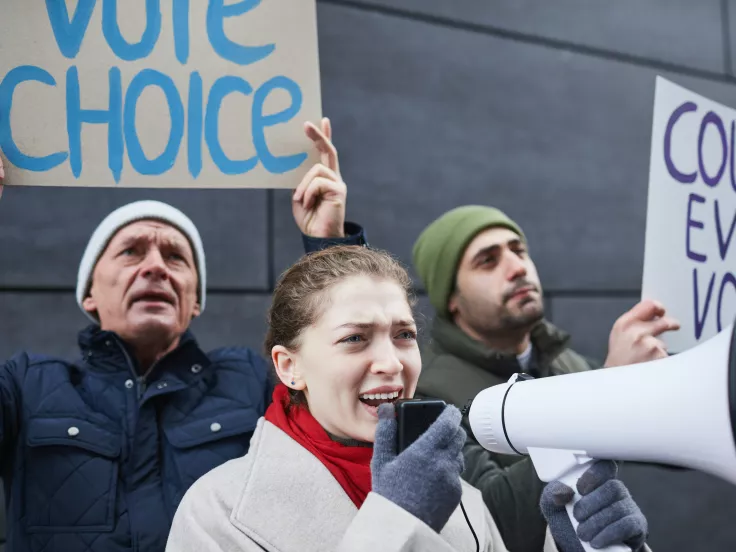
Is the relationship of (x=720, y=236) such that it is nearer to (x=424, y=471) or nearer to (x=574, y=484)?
(x=574, y=484)

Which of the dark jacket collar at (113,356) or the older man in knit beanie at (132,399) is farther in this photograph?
the dark jacket collar at (113,356)

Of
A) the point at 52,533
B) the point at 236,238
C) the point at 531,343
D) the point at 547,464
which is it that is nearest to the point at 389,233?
the point at 236,238

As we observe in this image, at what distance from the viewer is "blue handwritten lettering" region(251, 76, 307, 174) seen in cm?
201

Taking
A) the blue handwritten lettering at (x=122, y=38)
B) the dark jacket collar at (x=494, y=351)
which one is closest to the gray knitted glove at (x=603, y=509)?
the dark jacket collar at (x=494, y=351)

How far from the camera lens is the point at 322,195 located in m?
2.04

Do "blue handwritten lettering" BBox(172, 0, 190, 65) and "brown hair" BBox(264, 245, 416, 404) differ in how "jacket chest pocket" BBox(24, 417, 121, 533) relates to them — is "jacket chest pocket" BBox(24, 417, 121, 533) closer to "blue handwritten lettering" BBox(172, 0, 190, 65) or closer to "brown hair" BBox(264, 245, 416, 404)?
"brown hair" BBox(264, 245, 416, 404)

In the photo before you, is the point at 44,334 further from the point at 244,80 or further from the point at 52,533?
the point at 244,80

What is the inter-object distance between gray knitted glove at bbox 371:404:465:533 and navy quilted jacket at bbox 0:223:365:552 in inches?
30.4

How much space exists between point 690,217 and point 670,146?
0.19 metres

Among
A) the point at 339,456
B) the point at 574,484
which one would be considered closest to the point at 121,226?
the point at 339,456

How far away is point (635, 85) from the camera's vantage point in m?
4.00

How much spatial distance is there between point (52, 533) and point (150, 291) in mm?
598

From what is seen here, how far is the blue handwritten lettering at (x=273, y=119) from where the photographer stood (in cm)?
201

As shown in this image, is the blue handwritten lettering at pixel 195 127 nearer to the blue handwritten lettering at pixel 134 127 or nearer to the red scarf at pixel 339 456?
the blue handwritten lettering at pixel 134 127
